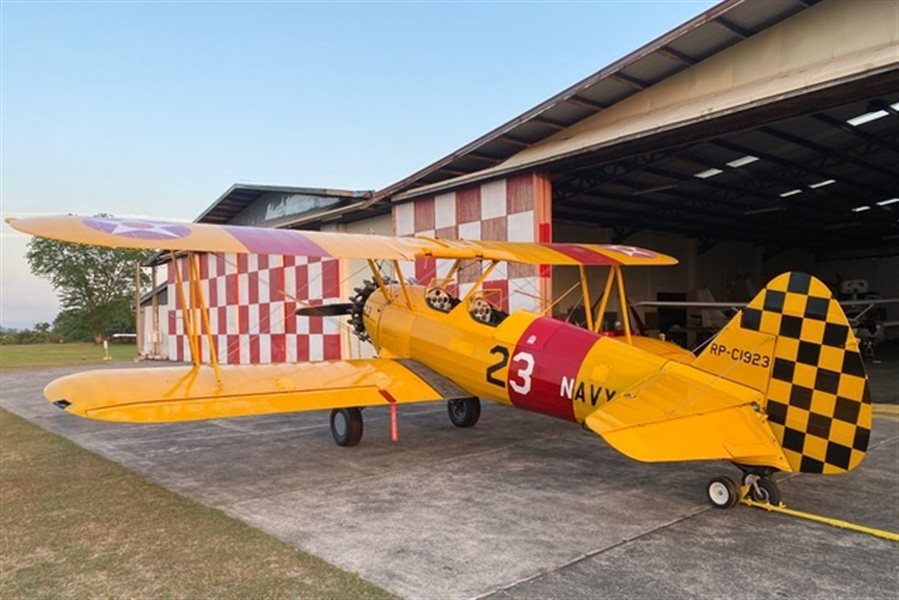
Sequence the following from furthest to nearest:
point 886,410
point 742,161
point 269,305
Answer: point 269,305 < point 742,161 < point 886,410

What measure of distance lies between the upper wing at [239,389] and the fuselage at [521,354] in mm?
380

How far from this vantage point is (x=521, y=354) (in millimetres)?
6000

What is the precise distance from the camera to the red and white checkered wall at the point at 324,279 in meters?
10.2

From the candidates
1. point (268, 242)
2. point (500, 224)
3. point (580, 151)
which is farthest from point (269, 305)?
point (268, 242)

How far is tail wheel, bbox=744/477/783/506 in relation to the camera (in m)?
4.38

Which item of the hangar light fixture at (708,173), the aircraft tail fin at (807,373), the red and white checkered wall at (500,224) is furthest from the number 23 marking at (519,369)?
the hangar light fixture at (708,173)

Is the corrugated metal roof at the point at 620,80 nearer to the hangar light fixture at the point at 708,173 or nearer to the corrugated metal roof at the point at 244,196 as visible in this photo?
the corrugated metal roof at the point at 244,196

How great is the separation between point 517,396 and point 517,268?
4.61 meters

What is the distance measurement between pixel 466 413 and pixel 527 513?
11.7 ft

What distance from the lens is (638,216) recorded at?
62.0 ft

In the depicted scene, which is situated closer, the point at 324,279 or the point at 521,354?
the point at 521,354

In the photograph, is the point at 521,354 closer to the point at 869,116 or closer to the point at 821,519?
the point at 821,519

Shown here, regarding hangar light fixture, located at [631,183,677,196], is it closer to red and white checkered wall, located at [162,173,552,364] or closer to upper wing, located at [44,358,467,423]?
red and white checkered wall, located at [162,173,552,364]

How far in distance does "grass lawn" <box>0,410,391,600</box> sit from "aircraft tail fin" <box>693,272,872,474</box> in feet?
9.22
